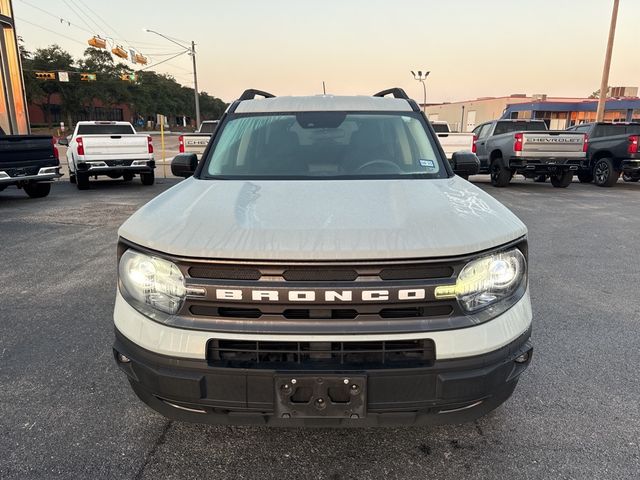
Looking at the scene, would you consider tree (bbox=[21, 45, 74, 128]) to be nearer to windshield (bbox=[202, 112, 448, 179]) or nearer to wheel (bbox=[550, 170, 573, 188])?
wheel (bbox=[550, 170, 573, 188])

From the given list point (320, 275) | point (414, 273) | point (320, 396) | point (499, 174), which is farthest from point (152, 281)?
point (499, 174)

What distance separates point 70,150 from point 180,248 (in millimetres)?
13852

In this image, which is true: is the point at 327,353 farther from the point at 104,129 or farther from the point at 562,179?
the point at 104,129

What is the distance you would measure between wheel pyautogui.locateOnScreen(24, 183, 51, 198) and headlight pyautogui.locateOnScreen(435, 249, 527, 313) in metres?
12.4

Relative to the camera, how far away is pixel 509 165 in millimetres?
13422

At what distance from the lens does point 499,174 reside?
46.5 ft

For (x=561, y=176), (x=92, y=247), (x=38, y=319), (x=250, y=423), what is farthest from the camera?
(x=561, y=176)

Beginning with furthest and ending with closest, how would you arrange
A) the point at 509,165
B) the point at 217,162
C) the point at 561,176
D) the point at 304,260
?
the point at 561,176 → the point at 509,165 → the point at 217,162 → the point at 304,260

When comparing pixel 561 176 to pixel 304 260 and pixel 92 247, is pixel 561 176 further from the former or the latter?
pixel 304 260

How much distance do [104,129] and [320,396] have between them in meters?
15.0

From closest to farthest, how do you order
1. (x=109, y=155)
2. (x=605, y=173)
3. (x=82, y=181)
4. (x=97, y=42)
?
(x=109, y=155) < (x=82, y=181) < (x=605, y=173) < (x=97, y=42)

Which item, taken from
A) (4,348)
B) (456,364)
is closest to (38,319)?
(4,348)

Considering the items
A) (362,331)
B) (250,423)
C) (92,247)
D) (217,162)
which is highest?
(217,162)

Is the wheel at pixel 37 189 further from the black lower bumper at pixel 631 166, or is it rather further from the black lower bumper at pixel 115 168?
the black lower bumper at pixel 631 166
